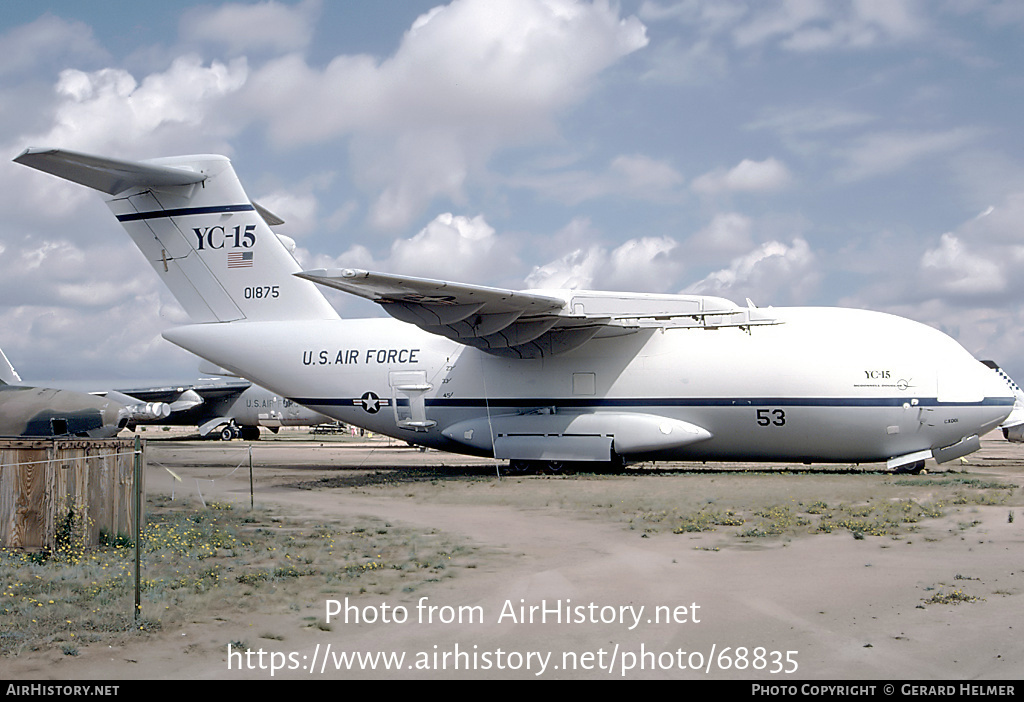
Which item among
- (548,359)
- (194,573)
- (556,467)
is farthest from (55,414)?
(556,467)

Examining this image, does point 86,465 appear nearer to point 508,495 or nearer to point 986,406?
point 508,495

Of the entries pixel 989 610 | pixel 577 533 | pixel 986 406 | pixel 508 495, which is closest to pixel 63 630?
pixel 577 533

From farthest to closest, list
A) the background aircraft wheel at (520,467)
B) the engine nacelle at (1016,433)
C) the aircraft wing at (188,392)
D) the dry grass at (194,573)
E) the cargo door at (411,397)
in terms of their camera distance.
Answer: the aircraft wing at (188,392) < the engine nacelle at (1016,433) < the cargo door at (411,397) < the background aircraft wheel at (520,467) < the dry grass at (194,573)

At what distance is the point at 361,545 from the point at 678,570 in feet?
11.0

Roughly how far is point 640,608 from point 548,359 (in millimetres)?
11638

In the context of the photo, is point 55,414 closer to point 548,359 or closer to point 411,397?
point 411,397

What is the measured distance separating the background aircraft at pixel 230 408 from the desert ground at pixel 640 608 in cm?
2725

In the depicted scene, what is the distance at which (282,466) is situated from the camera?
20.6 m

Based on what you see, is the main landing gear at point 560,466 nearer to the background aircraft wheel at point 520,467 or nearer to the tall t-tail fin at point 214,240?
the background aircraft wheel at point 520,467

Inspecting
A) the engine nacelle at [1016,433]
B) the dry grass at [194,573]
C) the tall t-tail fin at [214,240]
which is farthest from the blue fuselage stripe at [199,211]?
the engine nacelle at [1016,433]

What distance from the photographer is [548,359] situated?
17.5 m

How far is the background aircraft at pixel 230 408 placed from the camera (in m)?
38.2

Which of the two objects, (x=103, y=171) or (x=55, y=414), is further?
(x=103, y=171)

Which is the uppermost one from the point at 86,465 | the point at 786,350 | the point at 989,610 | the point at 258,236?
the point at 258,236
